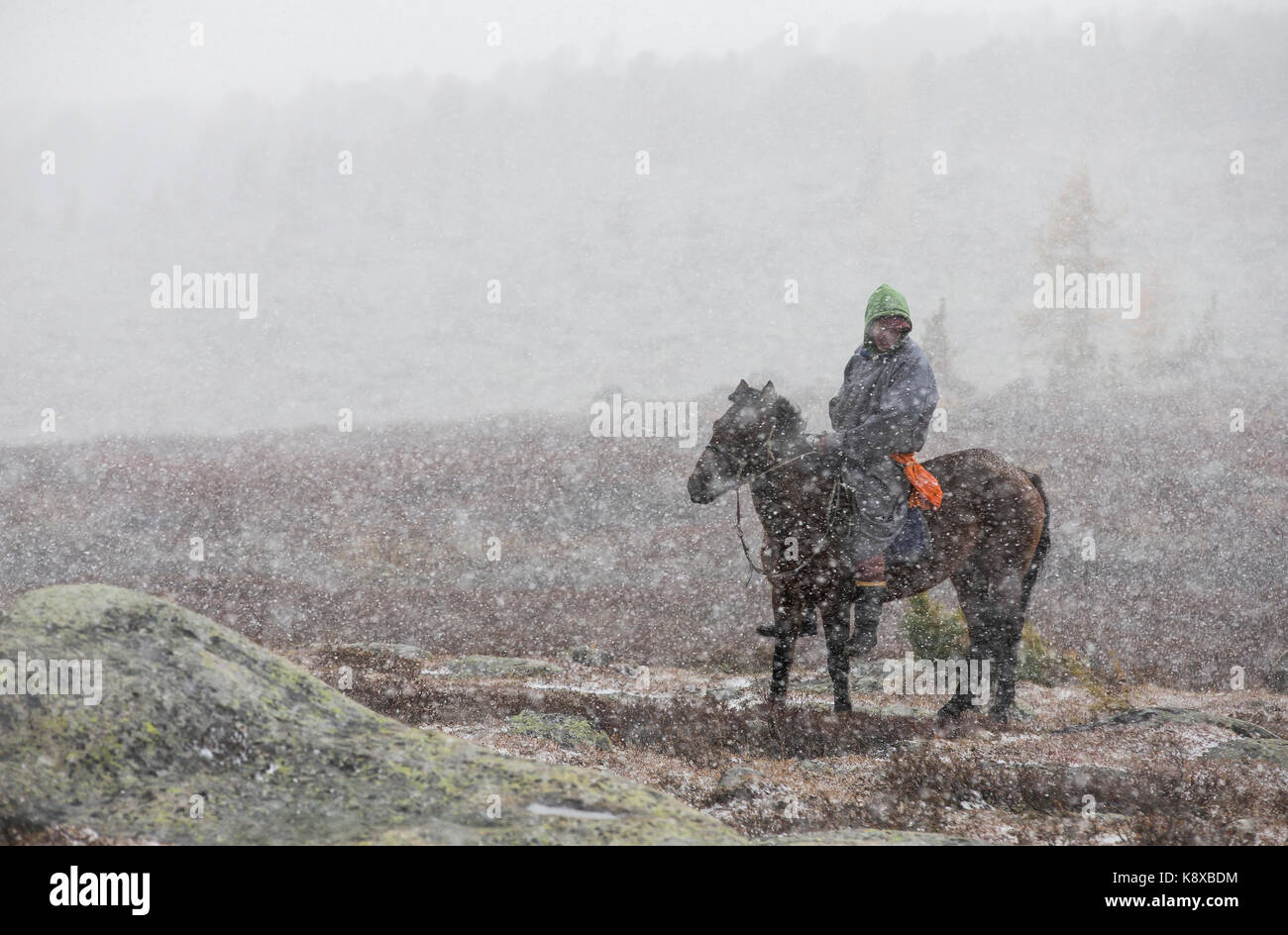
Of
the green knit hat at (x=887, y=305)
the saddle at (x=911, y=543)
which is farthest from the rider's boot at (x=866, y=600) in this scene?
the green knit hat at (x=887, y=305)

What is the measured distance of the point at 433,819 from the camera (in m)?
2.95

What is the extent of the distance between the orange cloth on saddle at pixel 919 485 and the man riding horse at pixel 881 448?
45mm

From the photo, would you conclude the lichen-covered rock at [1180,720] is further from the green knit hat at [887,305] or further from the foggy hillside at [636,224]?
the foggy hillside at [636,224]

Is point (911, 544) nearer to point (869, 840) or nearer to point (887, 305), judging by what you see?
point (887, 305)

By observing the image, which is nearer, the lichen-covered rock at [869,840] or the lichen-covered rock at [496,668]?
the lichen-covered rock at [869,840]

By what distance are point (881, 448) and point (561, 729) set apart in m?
4.25

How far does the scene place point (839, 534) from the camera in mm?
8125

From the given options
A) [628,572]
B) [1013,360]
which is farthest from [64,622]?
[1013,360]

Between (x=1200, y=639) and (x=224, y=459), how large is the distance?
76.3ft

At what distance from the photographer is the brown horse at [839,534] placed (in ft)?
26.3

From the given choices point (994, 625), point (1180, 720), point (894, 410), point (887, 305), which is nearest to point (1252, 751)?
point (1180, 720)

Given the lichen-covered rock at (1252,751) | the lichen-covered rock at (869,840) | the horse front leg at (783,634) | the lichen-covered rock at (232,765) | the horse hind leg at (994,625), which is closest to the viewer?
the lichen-covered rock at (232,765)

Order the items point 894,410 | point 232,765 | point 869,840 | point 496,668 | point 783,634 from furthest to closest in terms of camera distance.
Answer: point 496,668 → point 783,634 → point 894,410 → point 869,840 → point 232,765
